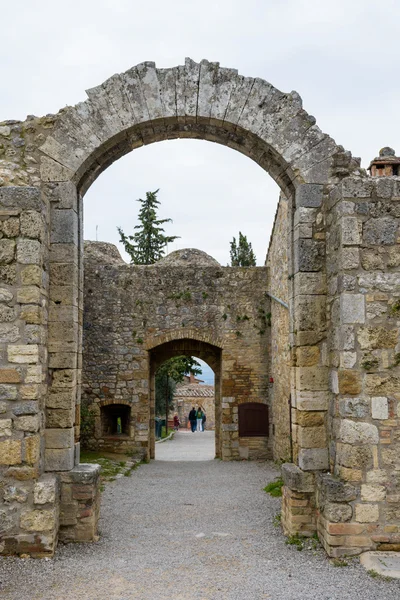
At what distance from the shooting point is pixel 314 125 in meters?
5.91

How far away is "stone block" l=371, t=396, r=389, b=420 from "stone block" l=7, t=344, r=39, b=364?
3.05 meters

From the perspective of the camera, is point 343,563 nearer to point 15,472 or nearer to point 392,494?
point 392,494

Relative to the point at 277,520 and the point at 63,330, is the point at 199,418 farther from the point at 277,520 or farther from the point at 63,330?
the point at 63,330

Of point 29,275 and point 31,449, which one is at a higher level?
point 29,275

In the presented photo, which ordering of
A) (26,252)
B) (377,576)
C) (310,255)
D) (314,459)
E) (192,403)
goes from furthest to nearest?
(192,403) → (310,255) → (314,459) → (26,252) → (377,576)

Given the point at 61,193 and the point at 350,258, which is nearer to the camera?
the point at 350,258

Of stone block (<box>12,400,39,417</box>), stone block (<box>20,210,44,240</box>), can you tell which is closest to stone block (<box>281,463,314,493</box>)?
stone block (<box>12,400,39,417</box>)

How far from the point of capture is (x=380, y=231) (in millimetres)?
5250

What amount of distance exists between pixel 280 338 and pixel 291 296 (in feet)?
18.1

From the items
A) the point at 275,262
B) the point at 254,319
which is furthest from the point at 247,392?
the point at 275,262

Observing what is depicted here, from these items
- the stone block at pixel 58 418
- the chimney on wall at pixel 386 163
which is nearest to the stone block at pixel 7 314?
the stone block at pixel 58 418

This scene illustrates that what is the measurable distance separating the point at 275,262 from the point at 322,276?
257 inches

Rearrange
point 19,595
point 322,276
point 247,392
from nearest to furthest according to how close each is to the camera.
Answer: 1. point 19,595
2. point 322,276
3. point 247,392

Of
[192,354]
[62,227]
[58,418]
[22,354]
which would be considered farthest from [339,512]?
[192,354]
